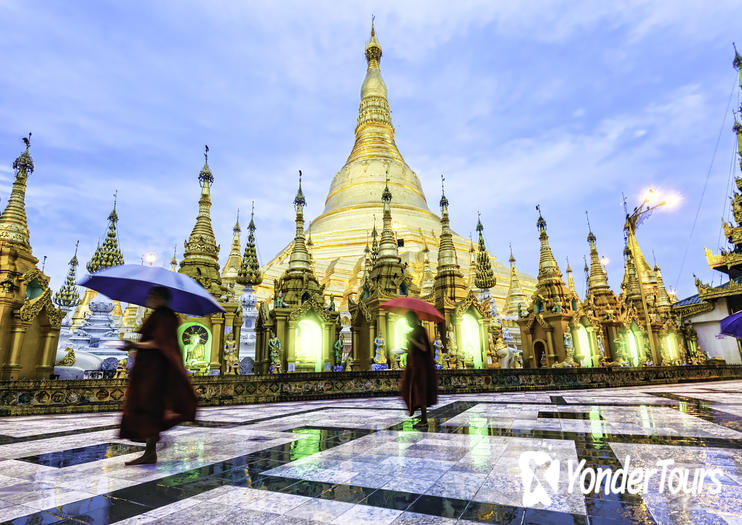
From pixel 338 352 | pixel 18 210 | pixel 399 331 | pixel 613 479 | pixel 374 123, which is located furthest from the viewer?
pixel 374 123

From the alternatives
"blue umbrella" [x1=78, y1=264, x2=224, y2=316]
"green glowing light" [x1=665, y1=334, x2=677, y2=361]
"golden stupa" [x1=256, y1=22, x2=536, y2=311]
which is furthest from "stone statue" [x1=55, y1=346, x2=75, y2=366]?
"green glowing light" [x1=665, y1=334, x2=677, y2=361]

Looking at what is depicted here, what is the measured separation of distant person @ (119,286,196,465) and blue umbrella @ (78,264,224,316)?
34cm

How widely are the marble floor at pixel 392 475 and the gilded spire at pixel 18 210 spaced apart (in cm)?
1127

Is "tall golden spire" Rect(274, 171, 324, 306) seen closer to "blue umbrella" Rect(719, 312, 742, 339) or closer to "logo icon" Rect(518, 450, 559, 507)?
"blue umbrella" Rect(719, 312, 742, 339)

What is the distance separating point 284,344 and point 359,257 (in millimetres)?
19340

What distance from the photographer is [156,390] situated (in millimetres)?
4266

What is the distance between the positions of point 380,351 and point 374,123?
1404 inches

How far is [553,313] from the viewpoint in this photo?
73.2ft

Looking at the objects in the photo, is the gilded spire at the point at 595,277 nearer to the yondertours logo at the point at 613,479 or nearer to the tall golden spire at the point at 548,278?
the tall golden spire at the point at 548,278

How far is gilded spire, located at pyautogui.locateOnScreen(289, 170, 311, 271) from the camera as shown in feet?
67.4

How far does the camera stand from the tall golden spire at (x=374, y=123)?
4434 cm

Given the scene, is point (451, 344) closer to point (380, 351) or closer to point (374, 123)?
point (380, 351)

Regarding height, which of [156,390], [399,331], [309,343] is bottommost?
[156,390]

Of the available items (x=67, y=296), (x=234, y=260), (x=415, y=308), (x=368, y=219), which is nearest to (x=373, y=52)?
(x=368, y=219)
